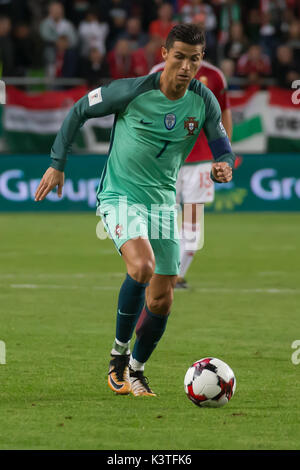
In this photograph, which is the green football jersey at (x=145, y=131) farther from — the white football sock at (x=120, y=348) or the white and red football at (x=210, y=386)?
the white and red football at (x=210, y=386)

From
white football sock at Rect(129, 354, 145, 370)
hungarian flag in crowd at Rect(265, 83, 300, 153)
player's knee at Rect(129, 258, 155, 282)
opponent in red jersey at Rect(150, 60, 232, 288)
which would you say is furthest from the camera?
hungarian flag in crowd at Rect(265, 83, 300, 153)

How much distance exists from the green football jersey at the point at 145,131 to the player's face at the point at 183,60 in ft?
0.61

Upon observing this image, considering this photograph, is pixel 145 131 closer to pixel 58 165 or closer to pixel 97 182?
pixel 58 165

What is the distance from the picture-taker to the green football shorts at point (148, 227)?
19.0 ft

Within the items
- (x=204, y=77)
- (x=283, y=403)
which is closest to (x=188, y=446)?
(x=283, y=403)

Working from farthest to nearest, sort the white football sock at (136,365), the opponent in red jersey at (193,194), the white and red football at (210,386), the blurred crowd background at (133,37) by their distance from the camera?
the blurred crowd background at (133,37) < the opponent in red jersey at (193,194) < the white football sock at (136,365) < the white and red football at (210,386)

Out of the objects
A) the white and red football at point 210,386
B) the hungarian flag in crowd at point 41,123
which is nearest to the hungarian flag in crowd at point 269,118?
the hungarian flag in crowd at point 41,123

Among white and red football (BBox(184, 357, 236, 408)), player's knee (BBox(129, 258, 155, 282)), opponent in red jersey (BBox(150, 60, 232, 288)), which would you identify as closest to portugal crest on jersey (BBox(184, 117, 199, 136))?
player's knee (BBox(129, 258, 155, 282))

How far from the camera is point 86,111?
5922mm

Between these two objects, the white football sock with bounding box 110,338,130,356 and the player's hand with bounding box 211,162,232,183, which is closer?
the player's hand with bounding box 211,162,232,183

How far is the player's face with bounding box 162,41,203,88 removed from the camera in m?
5.79

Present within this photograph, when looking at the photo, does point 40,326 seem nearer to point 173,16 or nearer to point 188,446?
point 188,446

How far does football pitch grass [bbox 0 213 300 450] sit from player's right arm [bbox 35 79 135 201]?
126 centimetres

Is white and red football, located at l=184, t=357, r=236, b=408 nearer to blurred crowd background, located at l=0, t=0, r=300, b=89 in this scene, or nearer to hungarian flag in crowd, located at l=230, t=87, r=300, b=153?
hungarian flag in crowd, located at l=230, t=87, r=300, b=153
